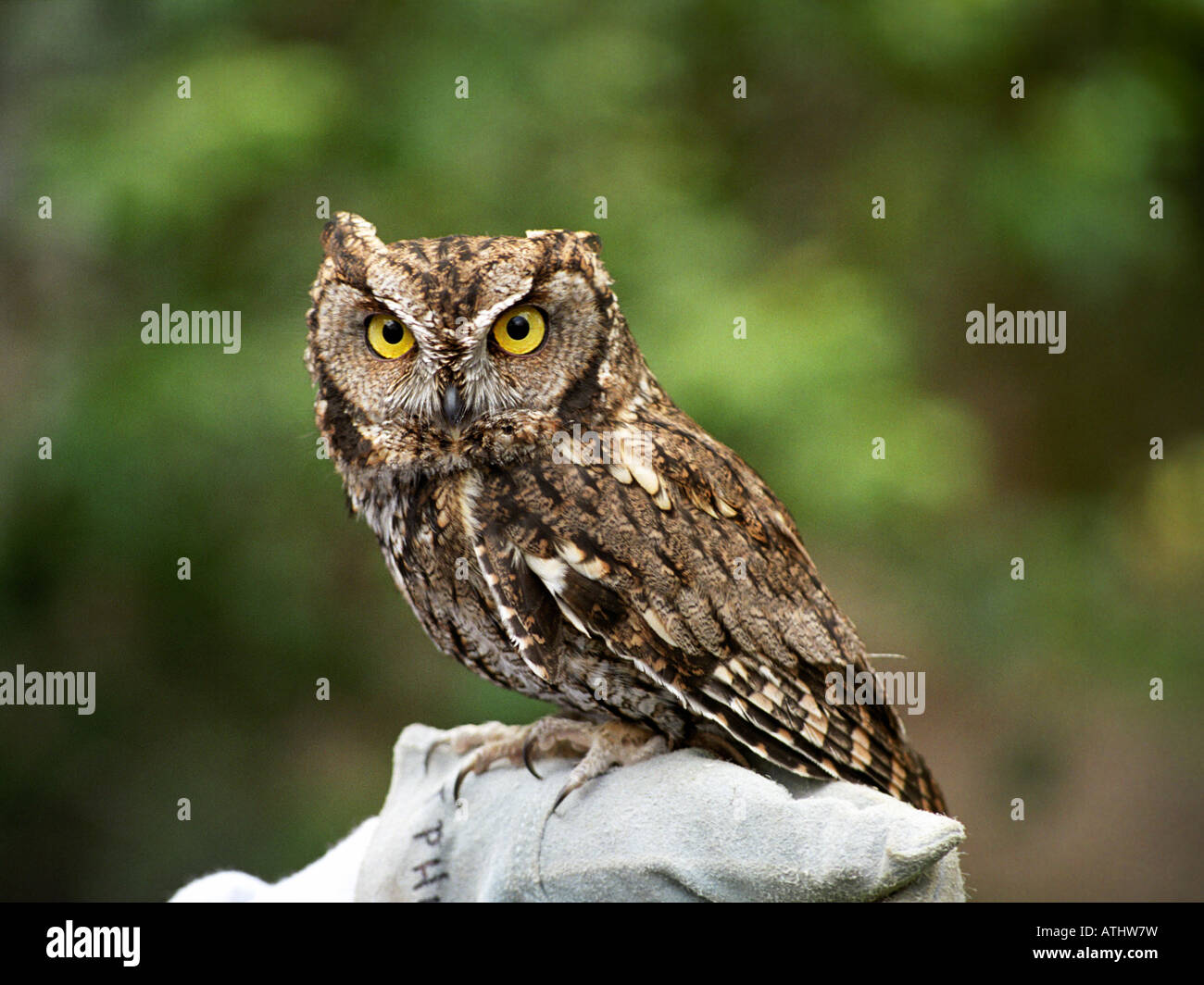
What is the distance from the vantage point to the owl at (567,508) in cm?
125

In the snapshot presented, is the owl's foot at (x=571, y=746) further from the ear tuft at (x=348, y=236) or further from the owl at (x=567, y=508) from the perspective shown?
the ear tuft at (x=348, y=236)

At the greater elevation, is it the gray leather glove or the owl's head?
the owl's head

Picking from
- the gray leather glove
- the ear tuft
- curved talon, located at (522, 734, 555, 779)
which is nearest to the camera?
the gray leather glove

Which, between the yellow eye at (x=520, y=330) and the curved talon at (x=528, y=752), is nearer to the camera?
the yellow eye at (x=520, y=330)

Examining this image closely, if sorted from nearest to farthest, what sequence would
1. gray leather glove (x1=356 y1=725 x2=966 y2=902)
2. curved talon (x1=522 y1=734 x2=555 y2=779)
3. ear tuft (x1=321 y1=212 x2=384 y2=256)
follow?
gray leather glove (x1=356 y1=725 x2=966 y2=902)
ear tuft (x1=321 y1=212 x2=384 y2=256)
curved talon (x1=522 y1=734 x2=555 y2=779)

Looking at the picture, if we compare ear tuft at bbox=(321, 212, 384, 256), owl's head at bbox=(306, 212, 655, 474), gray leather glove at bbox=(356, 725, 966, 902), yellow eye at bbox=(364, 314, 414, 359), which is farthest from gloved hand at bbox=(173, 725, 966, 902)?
ear tuft at bbox=(321, 212, 384, 256)

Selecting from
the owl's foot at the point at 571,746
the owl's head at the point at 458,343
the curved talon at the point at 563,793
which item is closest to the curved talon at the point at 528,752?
the owl's foot at the point at 571,746

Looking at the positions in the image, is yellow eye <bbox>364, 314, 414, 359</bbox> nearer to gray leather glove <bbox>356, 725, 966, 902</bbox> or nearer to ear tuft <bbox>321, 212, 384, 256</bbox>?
ear tuft <bbox>321, 212, 384, 256</bbox>

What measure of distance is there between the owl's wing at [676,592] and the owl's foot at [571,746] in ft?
0.52

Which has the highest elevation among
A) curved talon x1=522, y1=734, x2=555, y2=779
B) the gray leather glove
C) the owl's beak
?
the owl's beak

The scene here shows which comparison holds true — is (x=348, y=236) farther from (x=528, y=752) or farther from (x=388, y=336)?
(x=528, y=752)

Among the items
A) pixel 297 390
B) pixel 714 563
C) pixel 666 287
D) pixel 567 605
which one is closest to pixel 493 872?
pixel 567 605

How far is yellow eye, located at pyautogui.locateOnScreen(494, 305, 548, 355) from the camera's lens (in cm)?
124
